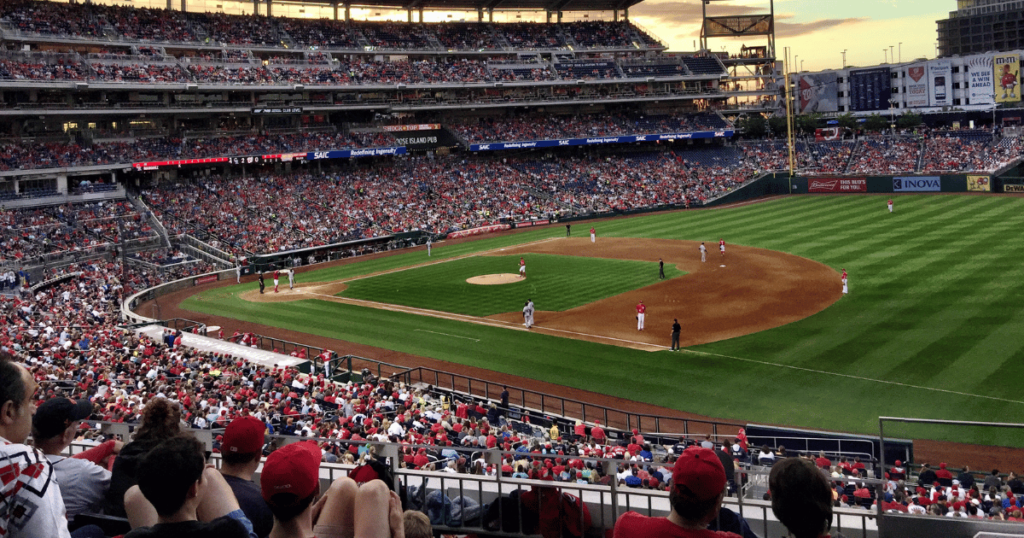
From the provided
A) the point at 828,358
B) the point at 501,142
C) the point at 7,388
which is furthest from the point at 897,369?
the point at 501,142

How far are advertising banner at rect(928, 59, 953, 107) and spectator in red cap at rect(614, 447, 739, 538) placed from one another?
106 metres

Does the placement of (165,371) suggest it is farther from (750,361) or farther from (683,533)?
(683,533)

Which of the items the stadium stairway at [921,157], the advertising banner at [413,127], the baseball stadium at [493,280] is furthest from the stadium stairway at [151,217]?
the stadium stairway at [921,157]

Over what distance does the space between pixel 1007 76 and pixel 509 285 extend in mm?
76488

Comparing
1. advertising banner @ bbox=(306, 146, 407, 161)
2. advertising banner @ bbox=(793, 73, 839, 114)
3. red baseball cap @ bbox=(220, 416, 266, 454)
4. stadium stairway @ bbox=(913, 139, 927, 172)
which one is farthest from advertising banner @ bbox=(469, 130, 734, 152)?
red baseball cap @ bbox=(220, 416, 266, 454)

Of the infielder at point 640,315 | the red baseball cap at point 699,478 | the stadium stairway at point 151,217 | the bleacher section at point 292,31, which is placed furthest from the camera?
the bleacher section at point 292,31

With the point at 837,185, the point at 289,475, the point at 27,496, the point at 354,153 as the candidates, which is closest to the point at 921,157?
the point at 837,185

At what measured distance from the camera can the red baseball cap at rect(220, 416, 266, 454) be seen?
16.4ft

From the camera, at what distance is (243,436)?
5020 millimetres

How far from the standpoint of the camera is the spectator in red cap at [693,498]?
154 inches

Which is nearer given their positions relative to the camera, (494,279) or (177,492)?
(177,492)

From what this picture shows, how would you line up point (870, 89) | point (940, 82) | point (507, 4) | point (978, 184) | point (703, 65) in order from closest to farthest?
1. point (978, 184)
2. point (507, 4)
3. point (703, 65)
4. point (940, 82)
5. point (870, 89)

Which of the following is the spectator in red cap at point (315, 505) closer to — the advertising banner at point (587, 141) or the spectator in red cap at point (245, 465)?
the spectator in red cap at point (245, 465)

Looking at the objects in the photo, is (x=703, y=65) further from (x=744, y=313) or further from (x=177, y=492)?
(x=177, y=492)
